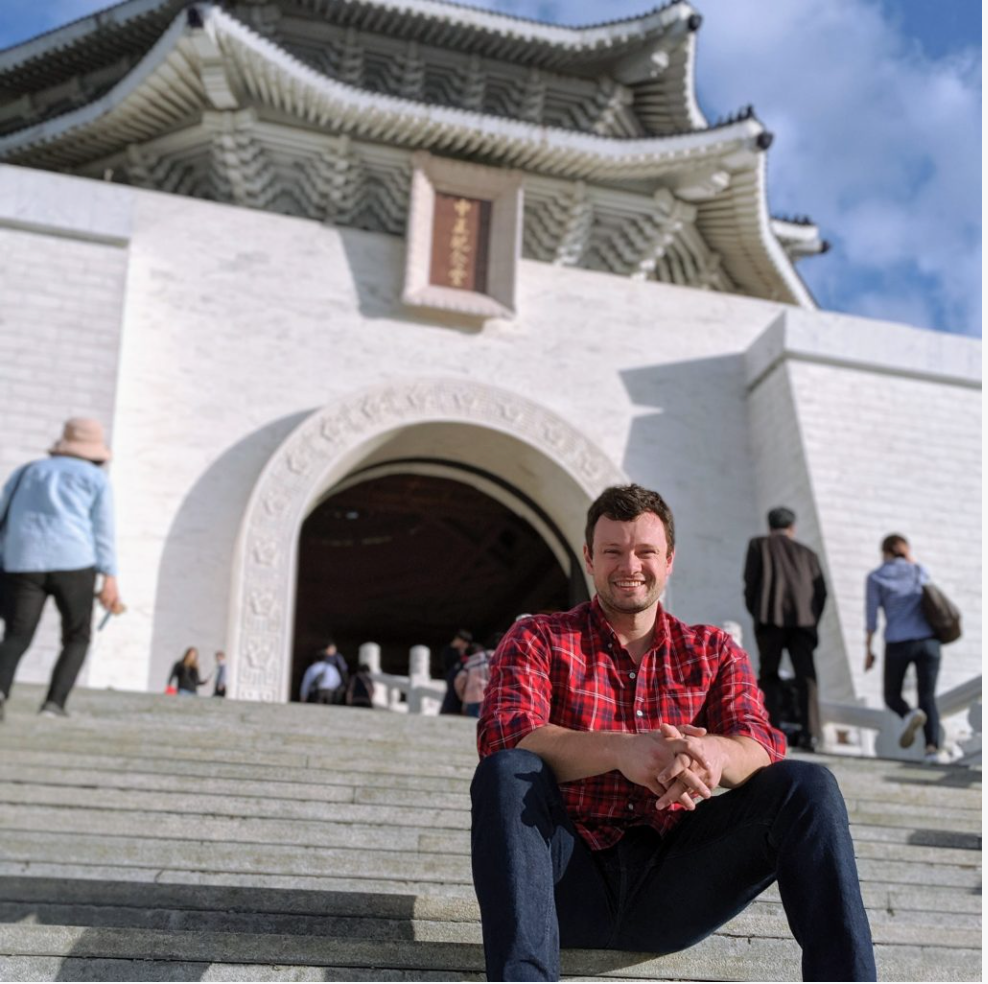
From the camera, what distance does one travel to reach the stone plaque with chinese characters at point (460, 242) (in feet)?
33.7

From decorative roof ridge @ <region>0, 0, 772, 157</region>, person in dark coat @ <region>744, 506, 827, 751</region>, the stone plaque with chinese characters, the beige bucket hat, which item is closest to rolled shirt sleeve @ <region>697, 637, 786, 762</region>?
the beige bucket hat

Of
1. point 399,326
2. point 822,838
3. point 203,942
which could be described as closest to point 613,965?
point 822,838

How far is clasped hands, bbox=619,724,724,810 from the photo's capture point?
1970 millimetres

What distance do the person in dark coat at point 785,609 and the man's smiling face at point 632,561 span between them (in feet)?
12.5

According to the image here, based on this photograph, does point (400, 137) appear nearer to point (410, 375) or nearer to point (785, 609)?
point (410, 375)

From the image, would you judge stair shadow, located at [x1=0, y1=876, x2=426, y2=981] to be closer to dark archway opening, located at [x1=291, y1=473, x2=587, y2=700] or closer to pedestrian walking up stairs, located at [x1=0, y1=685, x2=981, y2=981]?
pedestrian walking up stairs, located at [x1=0, y1=685, x2=981, y2=981]

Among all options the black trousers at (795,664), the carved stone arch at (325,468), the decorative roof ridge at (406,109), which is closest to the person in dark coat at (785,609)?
the black trousers at (795,664)

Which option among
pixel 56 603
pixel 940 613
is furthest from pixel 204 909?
pixel 940 613

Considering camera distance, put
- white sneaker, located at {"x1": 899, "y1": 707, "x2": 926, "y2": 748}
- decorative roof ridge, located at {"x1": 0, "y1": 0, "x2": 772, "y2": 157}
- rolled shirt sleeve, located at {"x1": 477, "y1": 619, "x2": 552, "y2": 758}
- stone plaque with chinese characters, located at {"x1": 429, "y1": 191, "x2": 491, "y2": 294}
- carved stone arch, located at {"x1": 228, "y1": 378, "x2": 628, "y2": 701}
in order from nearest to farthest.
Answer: rolled shirt sleeve, located at {"x1": 477, "y1": 619, "x2": 552, "y2": 758}
white sneaker, located at {"x1": 899, "y1": 707, "x2": 926, "y2": 748}
carved stone arch, located at {"x1": 228, "y1": 378, "x2": 628, "y2": 701}
decorative roof ridge, located at {"x1": 0, "y1": 0, "x2": 772, "y2": 157}
stone plaque with chinese characters, located at {"x1": 429, "y1": 191, "x2": 491, "y2": 294}

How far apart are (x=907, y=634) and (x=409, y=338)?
5.14m

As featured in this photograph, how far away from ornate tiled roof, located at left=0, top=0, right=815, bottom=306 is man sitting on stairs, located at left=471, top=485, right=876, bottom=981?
815 cm

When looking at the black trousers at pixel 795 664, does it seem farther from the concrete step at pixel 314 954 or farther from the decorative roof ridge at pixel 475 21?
the decorative roof ridge at pixel 475 21

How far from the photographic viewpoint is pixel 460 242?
10398 millimetres

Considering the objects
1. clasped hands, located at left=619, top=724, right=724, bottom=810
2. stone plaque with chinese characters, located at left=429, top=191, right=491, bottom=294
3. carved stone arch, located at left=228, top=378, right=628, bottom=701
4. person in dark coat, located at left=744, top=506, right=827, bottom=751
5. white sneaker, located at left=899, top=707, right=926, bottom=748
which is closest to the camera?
clasped hands, located at left=619, top=724, right=724, bottom=810
